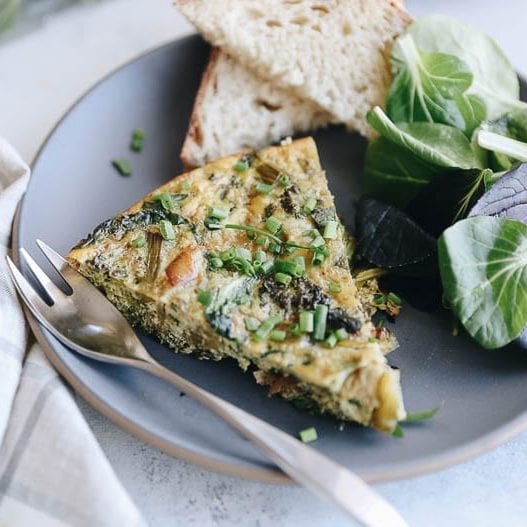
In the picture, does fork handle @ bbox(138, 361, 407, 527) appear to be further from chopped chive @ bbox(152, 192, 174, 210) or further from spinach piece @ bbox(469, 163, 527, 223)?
spinach piece @ bbox(469, 163, 527, 223)

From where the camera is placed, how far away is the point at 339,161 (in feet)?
14.0

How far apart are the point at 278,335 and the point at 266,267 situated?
0.36m

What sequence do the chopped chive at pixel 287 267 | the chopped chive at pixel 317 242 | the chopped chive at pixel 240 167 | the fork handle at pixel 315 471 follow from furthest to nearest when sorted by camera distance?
the chopped chive at pixel 240 167 < the chopped chive at pixel 317 242 < the chopped chive at pixel 287 267 < the fork handle at pixel 315 471

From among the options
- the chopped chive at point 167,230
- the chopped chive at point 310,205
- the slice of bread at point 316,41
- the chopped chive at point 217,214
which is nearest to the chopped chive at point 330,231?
the chopped chive at point 310,205

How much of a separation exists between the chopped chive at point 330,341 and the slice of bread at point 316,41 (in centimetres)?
164

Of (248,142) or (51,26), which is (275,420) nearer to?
(248,142)

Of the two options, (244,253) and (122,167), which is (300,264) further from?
(122,167)

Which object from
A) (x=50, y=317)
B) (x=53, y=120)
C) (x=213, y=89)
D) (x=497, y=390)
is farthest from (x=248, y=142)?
(x=497, y=390)

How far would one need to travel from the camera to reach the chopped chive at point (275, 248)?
3334 millimetres

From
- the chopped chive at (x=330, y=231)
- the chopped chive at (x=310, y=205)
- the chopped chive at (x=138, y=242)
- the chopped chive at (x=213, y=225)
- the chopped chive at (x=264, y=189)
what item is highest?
the chopped chive at (x=138, y=242)

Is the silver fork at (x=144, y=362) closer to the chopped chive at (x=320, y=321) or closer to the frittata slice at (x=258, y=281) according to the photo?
the frittata slice at (x=258, y=281)

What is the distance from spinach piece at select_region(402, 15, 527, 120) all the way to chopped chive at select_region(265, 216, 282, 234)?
125cm

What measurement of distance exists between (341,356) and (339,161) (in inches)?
63.0

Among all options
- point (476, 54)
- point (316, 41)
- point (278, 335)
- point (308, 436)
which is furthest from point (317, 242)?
point (476, 54)
